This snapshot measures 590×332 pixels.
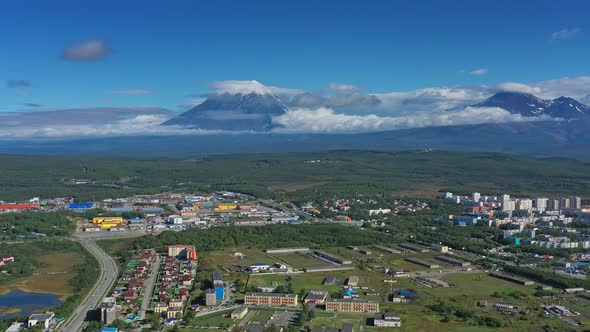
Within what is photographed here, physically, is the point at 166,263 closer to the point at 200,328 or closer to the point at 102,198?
the point at 200,328

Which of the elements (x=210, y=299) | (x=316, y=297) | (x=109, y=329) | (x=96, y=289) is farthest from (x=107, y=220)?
(x=109, y=329)

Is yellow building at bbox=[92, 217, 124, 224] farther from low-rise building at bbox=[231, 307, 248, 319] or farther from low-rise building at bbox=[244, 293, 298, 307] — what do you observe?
low-rise building at bbox=[231, 307, 248, 319]

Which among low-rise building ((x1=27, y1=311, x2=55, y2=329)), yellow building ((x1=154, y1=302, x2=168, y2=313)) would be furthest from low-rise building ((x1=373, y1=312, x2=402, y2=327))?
low-rise building ((x1=27, y1=311, x2=55, y2=329))

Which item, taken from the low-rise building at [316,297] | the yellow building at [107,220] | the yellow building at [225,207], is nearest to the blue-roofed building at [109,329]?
the low-rise building at [316,297]

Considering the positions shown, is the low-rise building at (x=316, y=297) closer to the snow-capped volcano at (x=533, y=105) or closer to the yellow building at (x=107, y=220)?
the yellow building at (x=107, y=220)

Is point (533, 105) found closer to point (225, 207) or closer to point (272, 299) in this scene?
point (225, 207)

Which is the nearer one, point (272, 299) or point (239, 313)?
point (239, 313)
